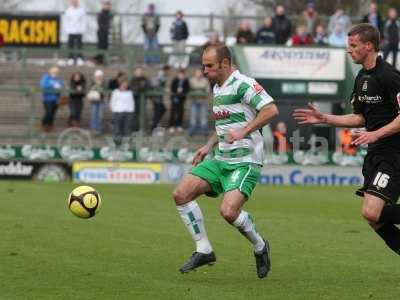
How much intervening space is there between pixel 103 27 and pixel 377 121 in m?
23.5

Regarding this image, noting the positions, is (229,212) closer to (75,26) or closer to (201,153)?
(201,153)

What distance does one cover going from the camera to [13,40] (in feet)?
102

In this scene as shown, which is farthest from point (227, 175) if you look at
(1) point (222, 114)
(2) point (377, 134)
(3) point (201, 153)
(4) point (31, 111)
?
(4) point (31, 111)

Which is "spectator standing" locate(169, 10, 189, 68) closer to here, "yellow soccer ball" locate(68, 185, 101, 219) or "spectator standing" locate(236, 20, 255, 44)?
"spectator standing" locate(236, 20, 255, 44)

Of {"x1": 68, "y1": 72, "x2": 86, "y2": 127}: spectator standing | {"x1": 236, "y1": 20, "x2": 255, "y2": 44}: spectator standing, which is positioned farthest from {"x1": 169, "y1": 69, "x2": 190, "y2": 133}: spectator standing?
{"x1": 68, "y1": 72, "x2": 86, "y2": 127}: spectator standing

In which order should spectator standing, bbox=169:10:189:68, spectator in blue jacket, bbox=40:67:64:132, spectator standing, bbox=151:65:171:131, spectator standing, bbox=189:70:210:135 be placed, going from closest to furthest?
spectator in blue jacket, bbox=40:67:64:132, spectator standing, bbox=151:65:171:131, spectator standing, bbox=189:70:210:135, spectator standing, bbox=169:10:189:68

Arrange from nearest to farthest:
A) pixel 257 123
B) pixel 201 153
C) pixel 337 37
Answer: pixel 257 123, pixel 201 153, pixel 337 37

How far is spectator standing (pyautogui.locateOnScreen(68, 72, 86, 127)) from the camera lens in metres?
29.1

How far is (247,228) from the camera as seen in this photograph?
9836 mm

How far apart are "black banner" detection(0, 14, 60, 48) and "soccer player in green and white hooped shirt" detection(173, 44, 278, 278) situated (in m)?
21.6

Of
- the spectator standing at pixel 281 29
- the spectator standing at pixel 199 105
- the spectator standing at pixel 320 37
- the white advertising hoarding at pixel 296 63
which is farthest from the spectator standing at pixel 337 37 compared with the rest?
the spectator standing at pixel 199 105

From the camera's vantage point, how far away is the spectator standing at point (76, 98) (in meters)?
29.1

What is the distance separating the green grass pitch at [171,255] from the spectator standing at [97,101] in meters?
10.3

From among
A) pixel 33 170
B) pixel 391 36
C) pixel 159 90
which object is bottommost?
pixel 33 170
